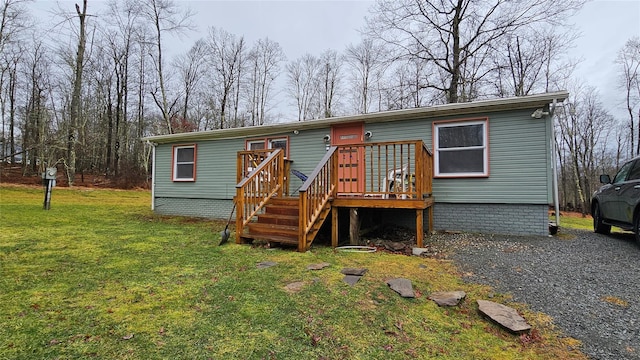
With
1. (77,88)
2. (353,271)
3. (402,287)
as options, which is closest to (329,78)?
(77,88)

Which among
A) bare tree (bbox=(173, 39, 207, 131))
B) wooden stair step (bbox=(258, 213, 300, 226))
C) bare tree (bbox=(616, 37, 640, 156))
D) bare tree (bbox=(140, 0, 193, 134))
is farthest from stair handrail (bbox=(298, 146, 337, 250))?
bare tree (bbox=(616, 37, 640, 156))

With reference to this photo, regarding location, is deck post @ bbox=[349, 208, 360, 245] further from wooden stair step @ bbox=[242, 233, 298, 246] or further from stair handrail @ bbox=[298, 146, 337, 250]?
wooden stair step @ bbox=[242, 233, 298, 246]

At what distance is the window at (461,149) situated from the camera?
5.89 metres

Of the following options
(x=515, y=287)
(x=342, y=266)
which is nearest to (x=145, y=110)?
(x=342, y=266)

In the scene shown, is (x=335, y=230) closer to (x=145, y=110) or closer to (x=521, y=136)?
(x=521, y=136)

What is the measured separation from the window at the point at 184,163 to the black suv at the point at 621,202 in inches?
389

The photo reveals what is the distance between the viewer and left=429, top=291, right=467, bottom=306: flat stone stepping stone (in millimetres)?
2670

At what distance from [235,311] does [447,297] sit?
6.35ft

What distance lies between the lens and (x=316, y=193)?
15.8 feet

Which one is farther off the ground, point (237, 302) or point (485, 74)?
point (485, 74)

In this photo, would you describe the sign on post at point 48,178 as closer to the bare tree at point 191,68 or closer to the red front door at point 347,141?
the red front door at point 347,141

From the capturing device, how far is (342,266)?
12.4 ft

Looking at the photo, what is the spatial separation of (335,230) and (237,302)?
262cm

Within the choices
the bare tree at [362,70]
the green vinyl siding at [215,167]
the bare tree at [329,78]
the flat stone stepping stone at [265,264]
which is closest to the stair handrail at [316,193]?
the flat stone stepping stone at [265,264]
